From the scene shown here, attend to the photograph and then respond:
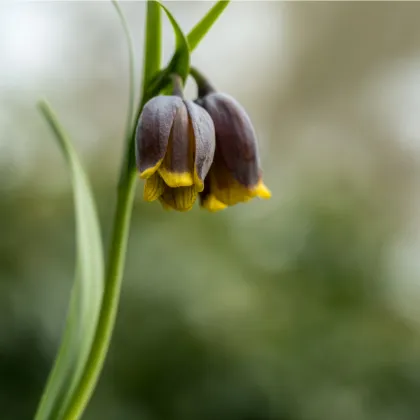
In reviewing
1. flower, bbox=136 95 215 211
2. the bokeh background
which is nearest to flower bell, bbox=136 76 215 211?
flower, bbox=136 95 215 211

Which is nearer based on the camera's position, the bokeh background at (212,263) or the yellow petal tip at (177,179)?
the yellow petal tip at (177,179)

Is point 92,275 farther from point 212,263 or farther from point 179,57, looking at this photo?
point 212,263

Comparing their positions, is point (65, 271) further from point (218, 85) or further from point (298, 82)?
point (298, 82)

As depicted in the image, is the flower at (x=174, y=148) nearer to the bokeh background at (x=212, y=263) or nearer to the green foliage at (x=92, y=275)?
the green foliage at (x=92, y=275)

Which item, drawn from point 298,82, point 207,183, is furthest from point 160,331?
point 298,82

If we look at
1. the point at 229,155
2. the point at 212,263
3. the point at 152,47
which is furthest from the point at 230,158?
the point at 212,263

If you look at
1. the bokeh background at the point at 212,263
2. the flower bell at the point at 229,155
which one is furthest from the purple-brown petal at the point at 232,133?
the bokeh background at the point at 212,263

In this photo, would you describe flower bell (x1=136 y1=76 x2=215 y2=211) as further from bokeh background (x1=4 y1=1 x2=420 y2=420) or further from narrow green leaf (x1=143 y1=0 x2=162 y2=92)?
bokeh background (x1=4 y1=1 x2=420 y2=420)
